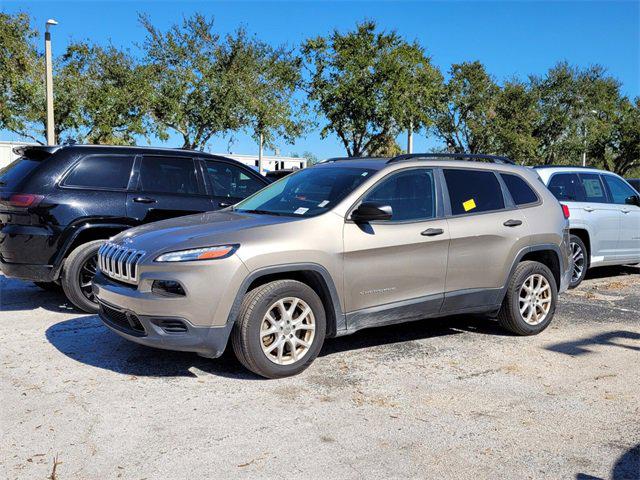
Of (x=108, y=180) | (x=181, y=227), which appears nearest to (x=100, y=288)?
(x=181, y=227)

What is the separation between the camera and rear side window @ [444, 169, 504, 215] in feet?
18.7

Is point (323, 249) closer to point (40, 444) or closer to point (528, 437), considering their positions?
point (528, 437)

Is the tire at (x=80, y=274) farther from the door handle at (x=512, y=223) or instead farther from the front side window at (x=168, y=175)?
the door handle at (x=512, y=223)

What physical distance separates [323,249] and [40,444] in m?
2.33

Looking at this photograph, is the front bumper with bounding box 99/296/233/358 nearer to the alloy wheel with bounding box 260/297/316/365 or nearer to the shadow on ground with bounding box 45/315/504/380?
the alloy wheel with bounding box 260/297/316/365

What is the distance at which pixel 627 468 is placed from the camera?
3.40m

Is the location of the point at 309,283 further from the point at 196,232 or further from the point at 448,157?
the point at 448,157

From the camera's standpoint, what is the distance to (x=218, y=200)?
745 centimetres

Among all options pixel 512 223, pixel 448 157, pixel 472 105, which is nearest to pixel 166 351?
pixel 448 157

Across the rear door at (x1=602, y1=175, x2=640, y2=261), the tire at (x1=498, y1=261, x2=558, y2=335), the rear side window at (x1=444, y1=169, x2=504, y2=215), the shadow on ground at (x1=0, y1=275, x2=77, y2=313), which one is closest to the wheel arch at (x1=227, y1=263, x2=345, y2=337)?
the rear side window at (x1=444, y1=169, x2=504, y2=215)

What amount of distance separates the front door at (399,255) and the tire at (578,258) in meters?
4.39

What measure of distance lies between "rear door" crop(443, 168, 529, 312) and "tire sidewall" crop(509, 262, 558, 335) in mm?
200

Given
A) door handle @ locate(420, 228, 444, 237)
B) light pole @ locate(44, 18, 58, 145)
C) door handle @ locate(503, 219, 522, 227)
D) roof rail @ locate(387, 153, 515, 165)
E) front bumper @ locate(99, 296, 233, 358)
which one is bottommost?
front bumper @ locate(99, 296, 233, 358)

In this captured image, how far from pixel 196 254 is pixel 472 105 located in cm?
3719
